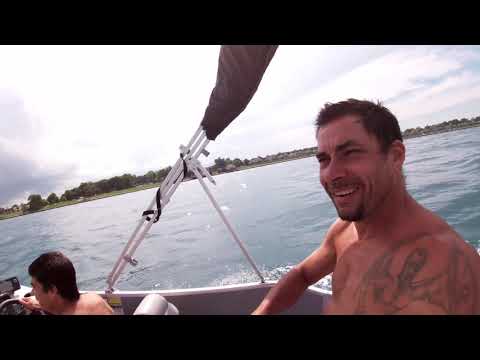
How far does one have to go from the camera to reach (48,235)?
23.0m


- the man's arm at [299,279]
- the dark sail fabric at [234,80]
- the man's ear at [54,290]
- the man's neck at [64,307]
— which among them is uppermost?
the dark sail fabric at [234,80]

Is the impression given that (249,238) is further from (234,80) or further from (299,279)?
(234,80)

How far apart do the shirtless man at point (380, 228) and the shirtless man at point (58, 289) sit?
1.80 meters

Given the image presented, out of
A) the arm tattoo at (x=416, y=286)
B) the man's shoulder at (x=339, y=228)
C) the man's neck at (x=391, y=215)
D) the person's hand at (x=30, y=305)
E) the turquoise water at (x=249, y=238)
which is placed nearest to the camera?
the arm tattoo at (x=416, y=286)

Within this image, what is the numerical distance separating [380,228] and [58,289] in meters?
2.22

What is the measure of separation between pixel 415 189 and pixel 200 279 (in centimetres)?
855

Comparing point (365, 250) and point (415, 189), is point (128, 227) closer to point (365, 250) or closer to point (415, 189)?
point (415, 189)

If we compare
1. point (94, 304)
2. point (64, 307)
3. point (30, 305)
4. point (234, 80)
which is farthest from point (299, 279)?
point (30, 305)

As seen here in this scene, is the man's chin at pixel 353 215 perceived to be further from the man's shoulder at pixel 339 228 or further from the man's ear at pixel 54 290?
the man's ear at pixel 54 290

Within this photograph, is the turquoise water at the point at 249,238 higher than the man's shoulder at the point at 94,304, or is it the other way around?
the man's shoulder at the point at 94,304

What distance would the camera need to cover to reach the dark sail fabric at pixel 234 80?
1.27m

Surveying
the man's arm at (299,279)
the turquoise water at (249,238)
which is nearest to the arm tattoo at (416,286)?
the man's arm at (299,279)

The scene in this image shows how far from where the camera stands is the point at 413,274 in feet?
3.20

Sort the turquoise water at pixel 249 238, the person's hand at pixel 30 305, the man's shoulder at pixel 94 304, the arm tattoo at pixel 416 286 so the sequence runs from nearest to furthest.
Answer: the arm tattoo at pixel 416 286, the man's shoulder at pixel 94 304, the person's hand at pixel 30 305, the turquoise water at pixel 249 238
